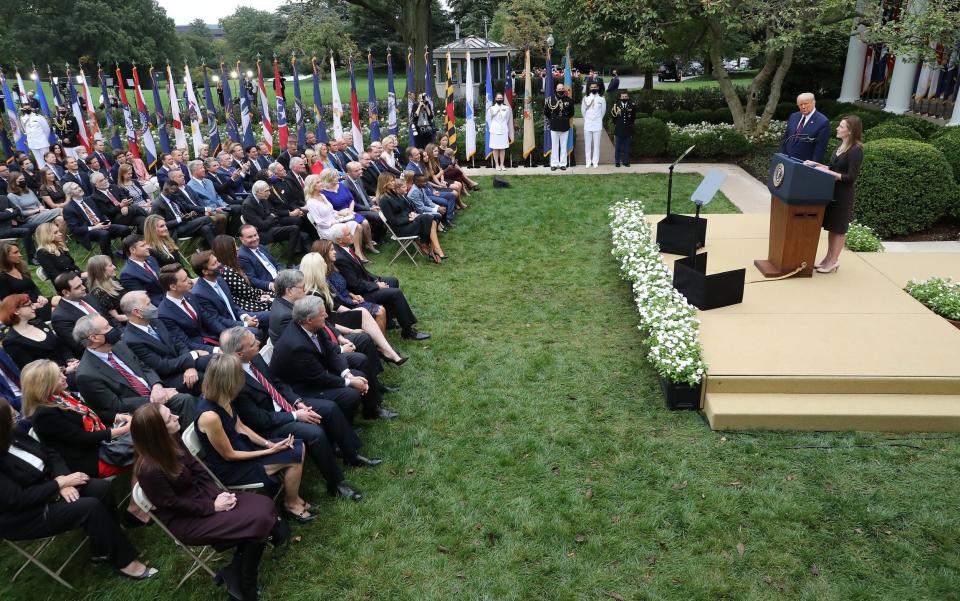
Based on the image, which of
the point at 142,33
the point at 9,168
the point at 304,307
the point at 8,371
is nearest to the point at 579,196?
the point at 304,307

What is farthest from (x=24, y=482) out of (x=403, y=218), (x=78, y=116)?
(x=78, y=116)

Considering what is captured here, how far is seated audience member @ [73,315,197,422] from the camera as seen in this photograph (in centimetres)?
462

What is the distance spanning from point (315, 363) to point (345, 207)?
516 centimetres

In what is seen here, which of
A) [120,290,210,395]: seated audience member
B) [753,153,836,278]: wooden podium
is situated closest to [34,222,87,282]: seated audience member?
[120,290,210,395]: seated audience member

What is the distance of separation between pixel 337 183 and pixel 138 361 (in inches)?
196

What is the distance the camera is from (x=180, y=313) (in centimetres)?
571

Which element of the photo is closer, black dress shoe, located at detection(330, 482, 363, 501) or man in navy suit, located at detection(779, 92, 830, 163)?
black dress shoe, located at detection(330, 482, 363, 501)

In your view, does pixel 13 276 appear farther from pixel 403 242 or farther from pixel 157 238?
pixel 403 242

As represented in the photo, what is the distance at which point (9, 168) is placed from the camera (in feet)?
39.7

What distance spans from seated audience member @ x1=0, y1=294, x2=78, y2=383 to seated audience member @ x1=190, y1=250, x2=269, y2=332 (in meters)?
1.12

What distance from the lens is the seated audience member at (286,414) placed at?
441 cm

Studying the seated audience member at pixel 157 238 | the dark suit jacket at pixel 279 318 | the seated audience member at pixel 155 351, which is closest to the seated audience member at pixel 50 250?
the seated audience member at pixel 157 238

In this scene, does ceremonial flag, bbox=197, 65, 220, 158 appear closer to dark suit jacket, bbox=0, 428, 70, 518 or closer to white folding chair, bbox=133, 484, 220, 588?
dark suit jacket, bbox=0, 428, 70, 518

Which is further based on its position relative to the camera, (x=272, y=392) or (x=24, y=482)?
(x=272, y=392)
